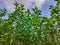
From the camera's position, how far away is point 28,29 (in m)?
29.6

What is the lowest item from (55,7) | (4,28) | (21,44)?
(21,44)

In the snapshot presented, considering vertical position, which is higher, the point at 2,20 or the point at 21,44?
the point at 2,20

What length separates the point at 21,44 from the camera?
2977 cm

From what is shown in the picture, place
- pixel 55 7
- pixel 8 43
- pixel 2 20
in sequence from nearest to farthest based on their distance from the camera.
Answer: pixel 55 7 → pixel 8 43 → pixel 2 20

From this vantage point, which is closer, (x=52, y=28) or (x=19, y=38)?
(x=52, y=28)

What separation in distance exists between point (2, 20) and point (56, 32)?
25.7ft

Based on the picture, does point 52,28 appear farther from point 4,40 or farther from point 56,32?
point 4,40

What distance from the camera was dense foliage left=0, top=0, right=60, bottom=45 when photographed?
27.7 metres

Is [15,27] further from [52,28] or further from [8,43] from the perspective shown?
[52,28]

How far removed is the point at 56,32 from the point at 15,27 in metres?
5.88

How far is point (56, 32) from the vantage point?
88.5ft

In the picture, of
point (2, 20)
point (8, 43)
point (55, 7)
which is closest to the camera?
point (55, 7)

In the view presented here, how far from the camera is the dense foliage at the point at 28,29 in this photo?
27688 millimetres

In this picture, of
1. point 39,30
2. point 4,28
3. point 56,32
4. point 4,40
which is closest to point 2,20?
point 4,28
